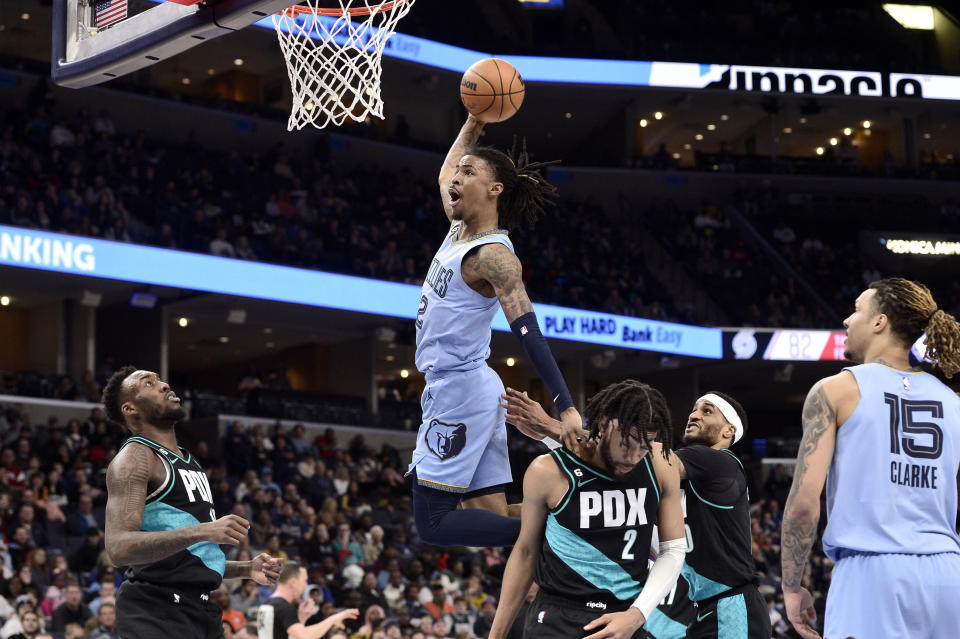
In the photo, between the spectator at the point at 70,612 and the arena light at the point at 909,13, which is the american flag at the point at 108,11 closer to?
the spectator at the point at 70,612

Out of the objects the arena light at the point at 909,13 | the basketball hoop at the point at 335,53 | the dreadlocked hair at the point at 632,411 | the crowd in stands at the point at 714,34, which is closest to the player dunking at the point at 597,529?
the dreadlocked hair at the point at 632,411

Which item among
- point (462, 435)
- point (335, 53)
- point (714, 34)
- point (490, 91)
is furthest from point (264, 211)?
point (462, 435)

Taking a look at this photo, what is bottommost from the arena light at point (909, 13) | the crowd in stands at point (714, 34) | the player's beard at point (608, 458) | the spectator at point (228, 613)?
the spectator at point (228, 613)

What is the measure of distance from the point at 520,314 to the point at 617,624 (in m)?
1.33

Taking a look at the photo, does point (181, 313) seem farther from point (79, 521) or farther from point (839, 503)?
point (839, 503)

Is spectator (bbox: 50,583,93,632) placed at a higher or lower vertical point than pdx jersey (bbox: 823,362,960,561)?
lower

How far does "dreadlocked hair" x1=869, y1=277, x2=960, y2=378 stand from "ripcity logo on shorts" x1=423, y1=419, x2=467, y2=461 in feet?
6.36

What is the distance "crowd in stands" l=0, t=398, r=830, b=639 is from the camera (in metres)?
12.5

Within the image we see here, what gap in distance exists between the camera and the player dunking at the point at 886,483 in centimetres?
403

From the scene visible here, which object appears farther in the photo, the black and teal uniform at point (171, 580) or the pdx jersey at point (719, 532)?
the pdx jersey at point (719, 532)

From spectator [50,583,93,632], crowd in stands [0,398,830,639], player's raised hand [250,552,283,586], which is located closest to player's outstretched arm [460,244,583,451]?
player's raised hand [250,552,283,586]

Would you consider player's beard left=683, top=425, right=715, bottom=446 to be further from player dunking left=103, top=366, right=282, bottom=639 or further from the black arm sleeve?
player dunking left=103, top=366, right=282, bottom=639

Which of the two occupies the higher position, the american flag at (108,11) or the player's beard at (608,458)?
the american flag at (108,11)

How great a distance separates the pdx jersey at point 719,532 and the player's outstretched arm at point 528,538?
1593mm
